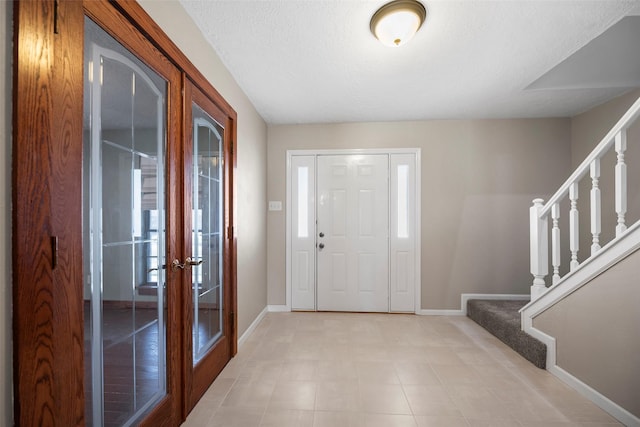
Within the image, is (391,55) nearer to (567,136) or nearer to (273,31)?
(273,31)

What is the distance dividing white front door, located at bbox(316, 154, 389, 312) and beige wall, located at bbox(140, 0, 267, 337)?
760 millimetres

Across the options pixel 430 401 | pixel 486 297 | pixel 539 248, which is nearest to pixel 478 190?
pixel 539 248

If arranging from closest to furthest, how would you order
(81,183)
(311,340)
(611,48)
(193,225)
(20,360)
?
1. (20,360)
2. (81,183)
3. (193,225)
4. (611,48)
5. (311,340)

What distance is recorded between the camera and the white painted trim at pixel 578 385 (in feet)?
5.41

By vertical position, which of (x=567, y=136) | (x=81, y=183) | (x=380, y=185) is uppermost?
(x=567, y=136)

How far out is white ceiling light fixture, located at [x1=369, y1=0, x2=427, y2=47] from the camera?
166cm

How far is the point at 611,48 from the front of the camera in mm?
2389

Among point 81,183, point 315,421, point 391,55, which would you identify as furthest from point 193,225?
point 391,55

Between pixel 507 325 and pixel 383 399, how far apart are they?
5.32ft

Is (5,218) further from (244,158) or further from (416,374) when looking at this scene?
(416,374)

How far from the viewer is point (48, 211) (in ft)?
2.87

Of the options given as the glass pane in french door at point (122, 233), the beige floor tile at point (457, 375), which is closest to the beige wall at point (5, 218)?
the glass pane in french door at point (122, 233)

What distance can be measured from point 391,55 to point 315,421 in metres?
2.57

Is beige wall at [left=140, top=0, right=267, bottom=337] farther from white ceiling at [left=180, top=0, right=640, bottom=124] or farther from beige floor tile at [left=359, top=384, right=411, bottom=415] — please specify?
beige floor tile at [left=359, top=384, right=411, bottom=415]
